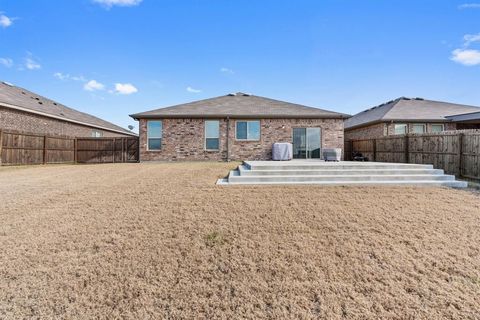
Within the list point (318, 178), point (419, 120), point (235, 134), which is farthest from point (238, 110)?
point (419, 120)

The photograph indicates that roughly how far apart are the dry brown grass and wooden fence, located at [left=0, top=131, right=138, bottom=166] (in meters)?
9.67

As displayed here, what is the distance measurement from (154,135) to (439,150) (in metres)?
14.3

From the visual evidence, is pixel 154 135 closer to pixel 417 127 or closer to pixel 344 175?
pixel 344 175

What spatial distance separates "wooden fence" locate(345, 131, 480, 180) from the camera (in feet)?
25.5

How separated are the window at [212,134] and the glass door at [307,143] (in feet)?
15.8

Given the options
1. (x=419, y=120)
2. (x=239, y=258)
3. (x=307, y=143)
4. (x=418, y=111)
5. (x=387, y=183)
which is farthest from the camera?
(x=418, y=111)

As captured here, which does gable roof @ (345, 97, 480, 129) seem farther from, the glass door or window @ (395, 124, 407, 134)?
the glass door

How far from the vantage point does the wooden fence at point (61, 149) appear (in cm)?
1157

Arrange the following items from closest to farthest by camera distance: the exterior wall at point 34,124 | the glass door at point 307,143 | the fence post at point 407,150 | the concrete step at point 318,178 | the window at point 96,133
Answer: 1. the concrete step at point 318,178
2. the fence post at point 407,150
3. the exterior wall at point 34,124
4. the glass door at point 307,143
5. the window at point 96,133

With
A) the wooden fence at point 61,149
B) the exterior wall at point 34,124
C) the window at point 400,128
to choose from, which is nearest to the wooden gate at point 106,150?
the wooden fence at point 61,149

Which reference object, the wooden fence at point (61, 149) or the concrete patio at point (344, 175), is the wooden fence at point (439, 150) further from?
the wooden fence at point (61, 149)

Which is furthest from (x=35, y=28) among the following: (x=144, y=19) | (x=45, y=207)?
(x=45, y=207)

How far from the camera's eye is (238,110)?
14062 millimetres

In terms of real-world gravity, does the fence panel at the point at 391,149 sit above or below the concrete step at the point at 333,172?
above
